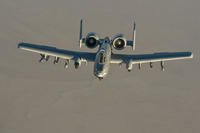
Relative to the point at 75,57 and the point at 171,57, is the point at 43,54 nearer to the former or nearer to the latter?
the point at 75,57

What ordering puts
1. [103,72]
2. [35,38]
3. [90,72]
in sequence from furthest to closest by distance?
[35,38] → [90,72] → [103,72]

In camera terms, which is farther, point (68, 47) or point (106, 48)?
point (68, 47)

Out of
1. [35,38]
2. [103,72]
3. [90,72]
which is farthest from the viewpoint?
[35,38]

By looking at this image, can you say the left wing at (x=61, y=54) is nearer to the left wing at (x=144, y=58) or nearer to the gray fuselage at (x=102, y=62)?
the gray fuselage at (x=102, y=62)

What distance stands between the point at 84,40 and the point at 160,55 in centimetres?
978

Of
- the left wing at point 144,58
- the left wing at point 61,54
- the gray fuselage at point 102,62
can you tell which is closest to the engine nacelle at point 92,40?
the left wing at point 61,54

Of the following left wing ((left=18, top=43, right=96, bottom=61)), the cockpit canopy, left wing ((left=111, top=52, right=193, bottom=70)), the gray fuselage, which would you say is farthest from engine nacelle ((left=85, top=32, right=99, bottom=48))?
the cockpit canopy

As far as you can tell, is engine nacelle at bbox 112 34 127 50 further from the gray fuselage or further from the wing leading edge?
the gray fuselage

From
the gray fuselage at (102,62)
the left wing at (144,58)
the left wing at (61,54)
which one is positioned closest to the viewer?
the gray fuselage at (102,62)

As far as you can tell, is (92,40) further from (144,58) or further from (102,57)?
(144,58)

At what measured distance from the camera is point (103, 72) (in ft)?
217

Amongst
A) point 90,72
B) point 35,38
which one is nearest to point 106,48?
point 90,72

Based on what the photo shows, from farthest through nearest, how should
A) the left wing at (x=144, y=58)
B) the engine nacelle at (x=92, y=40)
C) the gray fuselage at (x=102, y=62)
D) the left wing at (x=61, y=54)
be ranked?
the engine nacelle at (x=92, y=40) → the left wing at (x=61, y=54) → the left wing at (x=144, y=58) → the gray fuselage at (x=102, y=62)

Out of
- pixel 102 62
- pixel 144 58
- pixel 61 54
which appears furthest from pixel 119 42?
pixel 61 54
